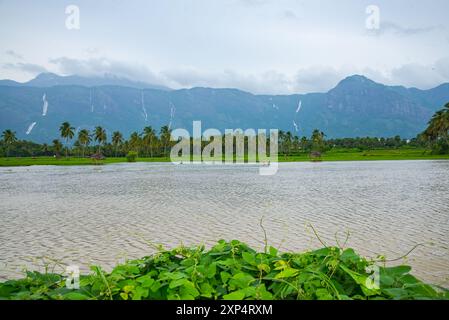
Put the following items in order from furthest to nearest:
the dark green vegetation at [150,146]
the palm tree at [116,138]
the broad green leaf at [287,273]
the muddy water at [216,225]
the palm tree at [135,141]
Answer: the palm tree at [116,138]
the palm tree at [135,141]
the dark green vegetation at [150,146]
the muddy water at [216,225]
the broad green leaf at [287,273]

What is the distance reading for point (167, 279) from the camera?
1.96 m

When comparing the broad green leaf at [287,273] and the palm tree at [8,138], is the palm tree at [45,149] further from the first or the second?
the broad green leaf at [287,273]

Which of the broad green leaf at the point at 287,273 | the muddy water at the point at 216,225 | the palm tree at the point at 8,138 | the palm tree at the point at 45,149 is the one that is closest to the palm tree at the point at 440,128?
the muddy water at the point at 216,225

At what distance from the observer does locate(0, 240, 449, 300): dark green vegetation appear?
69.1 inches

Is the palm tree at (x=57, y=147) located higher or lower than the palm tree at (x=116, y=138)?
lower

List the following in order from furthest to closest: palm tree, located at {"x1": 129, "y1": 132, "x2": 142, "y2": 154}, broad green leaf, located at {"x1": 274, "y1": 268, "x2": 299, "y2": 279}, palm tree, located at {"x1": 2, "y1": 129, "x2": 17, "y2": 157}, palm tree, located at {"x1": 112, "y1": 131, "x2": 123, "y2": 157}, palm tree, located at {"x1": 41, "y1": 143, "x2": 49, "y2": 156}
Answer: palm tree, located at {"x1": 112, "y1": 131, "x2": 123, "y2": 157}
palm tree, located at {"x1": 129, "y1": 132, "x2": 142, "y2": 154}
palm tree, located at {"x1": 41, "y1": 143, "x2": 49, "y2": 156}
palm tree, located at {"x1": 2, "y1": 129, "x2": 17, "y2": 157}
broad green leaf, located at {"x1": 274, "y1": 268, "x2": 299, "y2": 279}

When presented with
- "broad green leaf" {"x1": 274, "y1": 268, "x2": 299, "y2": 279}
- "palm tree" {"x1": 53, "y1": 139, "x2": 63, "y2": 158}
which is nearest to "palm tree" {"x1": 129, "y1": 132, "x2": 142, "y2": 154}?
"palm tree" {"x1": 53, "y1": 139, "x2": 63, "y2": 158}

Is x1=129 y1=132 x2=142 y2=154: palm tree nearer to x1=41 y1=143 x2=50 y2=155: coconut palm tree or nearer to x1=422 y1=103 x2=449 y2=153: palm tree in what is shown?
x1=41 y1=143 x2=50 y2=155: coconut palm tree

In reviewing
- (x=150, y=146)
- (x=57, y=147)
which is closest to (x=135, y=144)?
(x=150, y=146)

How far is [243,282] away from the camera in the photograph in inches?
74.3

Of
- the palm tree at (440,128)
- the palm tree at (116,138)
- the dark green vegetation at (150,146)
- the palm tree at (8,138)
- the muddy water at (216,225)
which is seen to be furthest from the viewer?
the palm tree at (116,138)

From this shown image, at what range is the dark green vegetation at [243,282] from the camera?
5.76 ft

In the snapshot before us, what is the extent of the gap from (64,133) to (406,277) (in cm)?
11951
